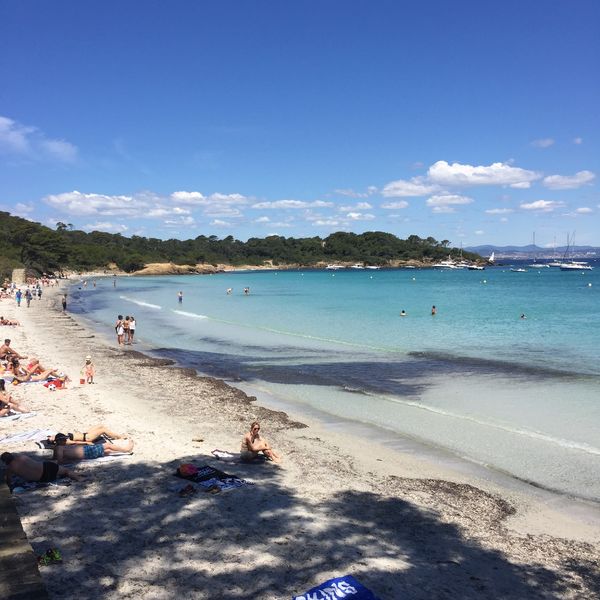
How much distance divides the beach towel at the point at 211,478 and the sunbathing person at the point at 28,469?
5.32ft

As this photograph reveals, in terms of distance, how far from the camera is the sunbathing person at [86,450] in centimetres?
887

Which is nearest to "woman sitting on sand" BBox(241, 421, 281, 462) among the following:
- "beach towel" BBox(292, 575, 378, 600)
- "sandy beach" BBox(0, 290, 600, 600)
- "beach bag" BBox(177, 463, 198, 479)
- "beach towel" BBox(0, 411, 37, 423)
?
"sandy beach" BBox(0, 290, 600, 600)

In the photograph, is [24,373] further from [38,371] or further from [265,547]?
[265,547]

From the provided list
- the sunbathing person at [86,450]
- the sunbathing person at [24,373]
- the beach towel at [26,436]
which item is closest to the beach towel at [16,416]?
the beach towel at [26,436]

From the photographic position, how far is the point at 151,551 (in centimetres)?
628

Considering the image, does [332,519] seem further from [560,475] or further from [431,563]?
[560,475]

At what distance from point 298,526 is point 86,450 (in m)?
4.19

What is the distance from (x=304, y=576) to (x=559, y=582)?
2.85 meters

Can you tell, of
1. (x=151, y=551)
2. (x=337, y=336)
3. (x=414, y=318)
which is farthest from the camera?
(x=414, y=318)

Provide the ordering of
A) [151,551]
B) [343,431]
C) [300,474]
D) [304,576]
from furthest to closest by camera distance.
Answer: [343,431], [300,474], [151,551], [304,576]

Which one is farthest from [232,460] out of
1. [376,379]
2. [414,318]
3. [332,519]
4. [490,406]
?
[414,318]

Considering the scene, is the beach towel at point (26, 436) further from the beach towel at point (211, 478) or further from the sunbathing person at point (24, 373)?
the sunbathing person at point (24, 373)

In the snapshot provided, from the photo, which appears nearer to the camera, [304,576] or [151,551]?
[304,576]

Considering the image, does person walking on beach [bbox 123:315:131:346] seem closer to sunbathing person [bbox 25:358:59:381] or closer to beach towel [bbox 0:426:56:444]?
sunbathing person [bbox 25:358:59:381]
